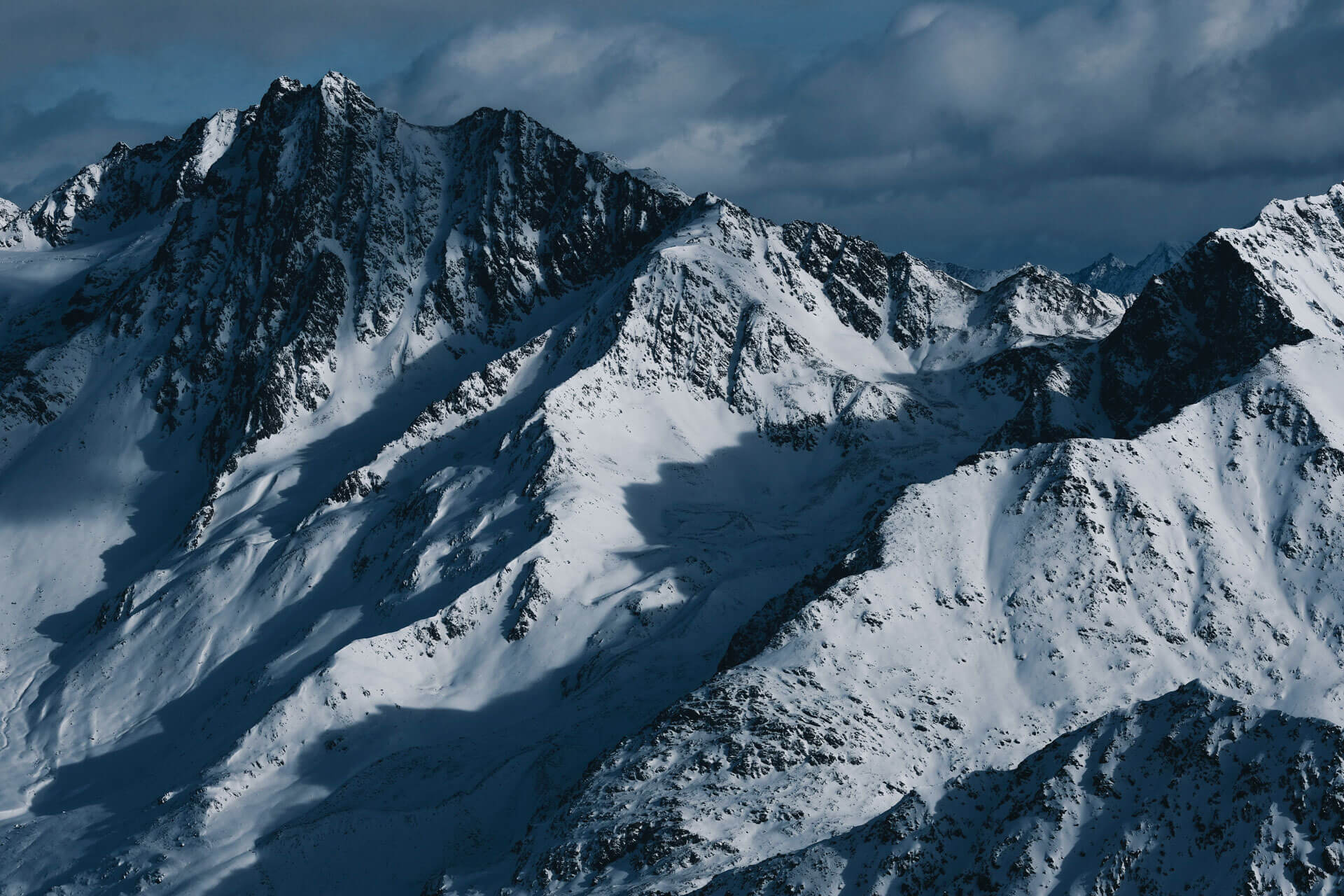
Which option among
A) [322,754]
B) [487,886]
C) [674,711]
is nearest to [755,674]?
[674,711]

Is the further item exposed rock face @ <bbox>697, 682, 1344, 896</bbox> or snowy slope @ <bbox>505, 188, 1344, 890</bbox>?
snowy slope @ <bbox>505, 188, 1344, 890</bbox>

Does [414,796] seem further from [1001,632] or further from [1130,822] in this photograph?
[1130,822]

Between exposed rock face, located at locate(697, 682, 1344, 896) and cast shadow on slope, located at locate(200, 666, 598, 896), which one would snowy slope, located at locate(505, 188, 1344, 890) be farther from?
exposed rock face, located at locate(697, 682, 1344, 896)

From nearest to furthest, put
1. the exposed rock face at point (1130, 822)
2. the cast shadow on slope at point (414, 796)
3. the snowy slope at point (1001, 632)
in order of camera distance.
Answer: the exposed rock face at point (1130, 822) → the snowy slope at point (1001, 632) → the cast shadow on slope at point (414, 796)

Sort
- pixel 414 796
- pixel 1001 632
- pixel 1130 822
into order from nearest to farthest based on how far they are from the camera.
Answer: pixel 1130 822 < pixel 1001 632 < pixel 414 796

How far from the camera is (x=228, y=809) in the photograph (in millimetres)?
161625

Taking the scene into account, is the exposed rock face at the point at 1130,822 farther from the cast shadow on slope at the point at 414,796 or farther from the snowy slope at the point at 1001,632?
the cast shadow on slope at the point at 414,796

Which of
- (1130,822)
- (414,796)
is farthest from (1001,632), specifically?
(414,796)

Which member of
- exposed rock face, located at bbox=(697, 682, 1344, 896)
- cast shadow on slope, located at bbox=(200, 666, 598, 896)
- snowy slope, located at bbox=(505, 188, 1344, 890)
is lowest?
exposed rock face, located at bbox=(697, 682, 1344, 896)

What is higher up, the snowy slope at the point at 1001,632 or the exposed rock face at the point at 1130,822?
the snowy slope at the point at 1001,632

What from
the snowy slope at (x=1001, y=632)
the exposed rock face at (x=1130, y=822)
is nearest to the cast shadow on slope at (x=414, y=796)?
the snowy slope at (x=1001, y=632)

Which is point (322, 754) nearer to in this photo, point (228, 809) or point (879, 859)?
point (228, 809)

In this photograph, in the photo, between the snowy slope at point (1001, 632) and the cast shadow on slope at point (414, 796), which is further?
the cast shadow on slope at point (414, 796)

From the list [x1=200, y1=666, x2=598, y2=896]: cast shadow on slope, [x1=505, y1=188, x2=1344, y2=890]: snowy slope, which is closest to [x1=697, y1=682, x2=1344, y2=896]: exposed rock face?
[x1=505, y1=188, x2=1344, y2=890]: snowy slope
